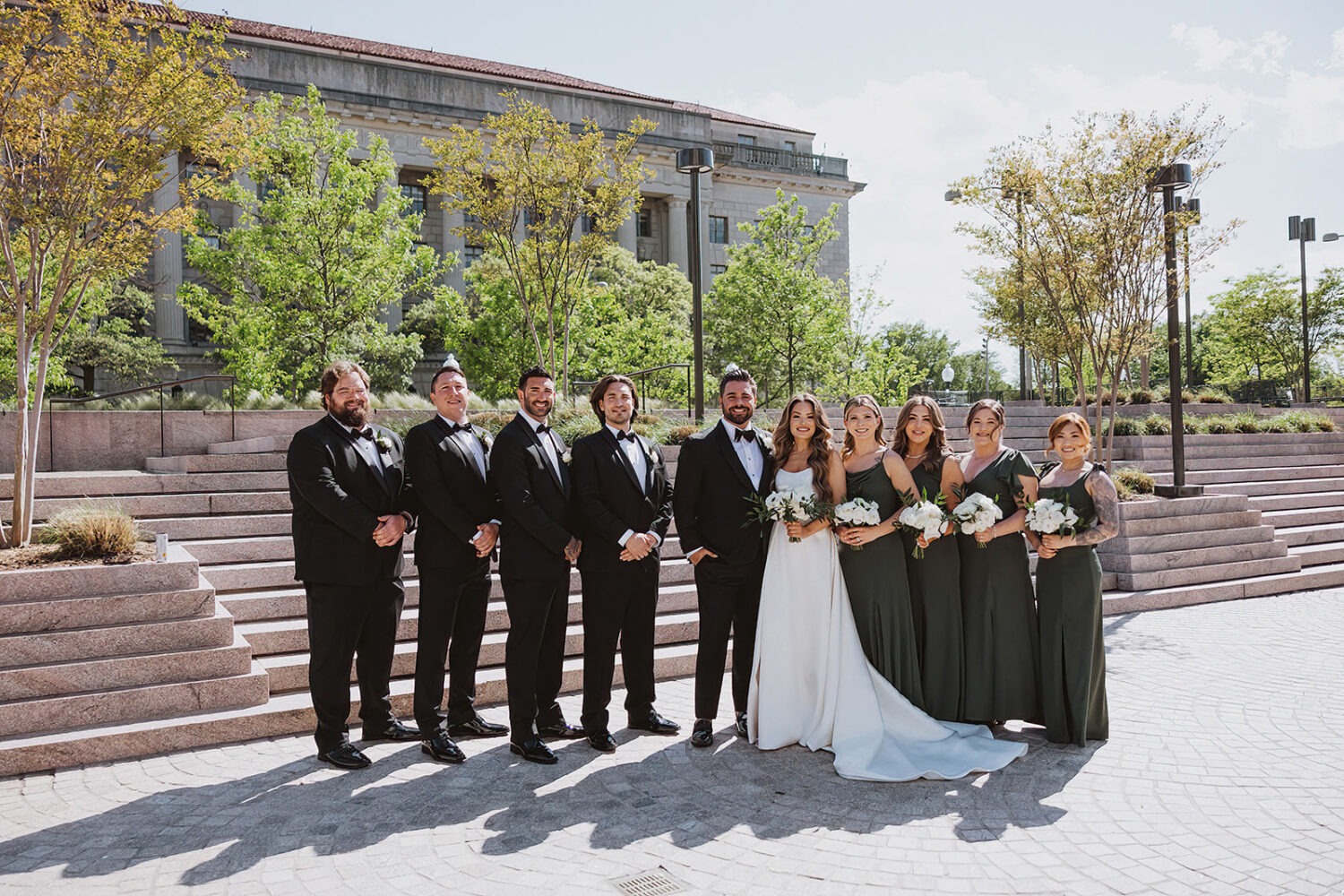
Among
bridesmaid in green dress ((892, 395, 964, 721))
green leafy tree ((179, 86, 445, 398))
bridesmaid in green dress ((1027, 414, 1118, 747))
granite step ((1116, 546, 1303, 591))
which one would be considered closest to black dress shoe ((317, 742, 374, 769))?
bridesmaid in green dress ((892, 395, 964, 721))

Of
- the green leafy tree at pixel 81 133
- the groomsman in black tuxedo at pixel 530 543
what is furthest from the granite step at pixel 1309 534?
the green leafy tree at pixel 81 133

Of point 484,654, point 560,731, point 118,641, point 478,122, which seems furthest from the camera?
point 478,122

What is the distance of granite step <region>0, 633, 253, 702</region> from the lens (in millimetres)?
6727

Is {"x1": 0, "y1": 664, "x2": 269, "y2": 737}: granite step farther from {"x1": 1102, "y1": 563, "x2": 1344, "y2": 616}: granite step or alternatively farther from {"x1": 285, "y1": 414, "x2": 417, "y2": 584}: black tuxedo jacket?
{"x1": 1102, "y1": 563, "x2": 1344, "y2": 616}: granite step

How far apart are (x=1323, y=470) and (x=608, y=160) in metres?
17.0

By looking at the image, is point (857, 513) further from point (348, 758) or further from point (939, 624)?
point (348, 758)

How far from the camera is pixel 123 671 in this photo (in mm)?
7027

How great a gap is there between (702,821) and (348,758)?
8.50 feet

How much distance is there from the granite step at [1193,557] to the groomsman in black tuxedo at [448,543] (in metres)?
9.76

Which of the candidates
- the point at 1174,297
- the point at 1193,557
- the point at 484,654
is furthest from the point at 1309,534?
the point at 484,654

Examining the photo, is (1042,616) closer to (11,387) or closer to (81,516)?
(81,516)

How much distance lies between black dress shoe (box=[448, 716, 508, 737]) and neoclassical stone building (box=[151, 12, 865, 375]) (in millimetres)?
31448

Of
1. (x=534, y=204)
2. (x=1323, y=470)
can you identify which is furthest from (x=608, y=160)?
(x=1323, y=470)

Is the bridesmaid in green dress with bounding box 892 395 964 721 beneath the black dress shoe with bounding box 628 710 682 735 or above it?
above
